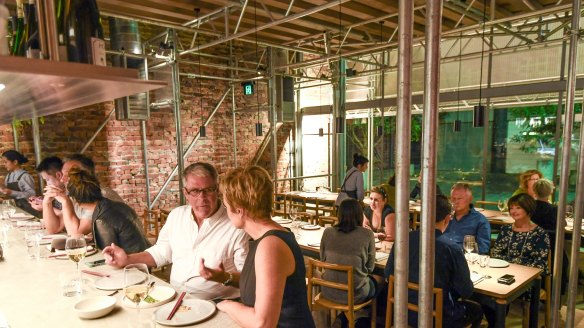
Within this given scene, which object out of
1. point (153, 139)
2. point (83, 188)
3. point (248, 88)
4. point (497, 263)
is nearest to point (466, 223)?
point (497, 263)

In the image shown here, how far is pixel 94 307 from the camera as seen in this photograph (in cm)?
164

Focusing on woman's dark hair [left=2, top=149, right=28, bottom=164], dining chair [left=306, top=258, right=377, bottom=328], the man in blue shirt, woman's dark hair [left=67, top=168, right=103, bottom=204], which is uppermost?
woman's dark hair [left=2, top=149, right=28, bottom=164]

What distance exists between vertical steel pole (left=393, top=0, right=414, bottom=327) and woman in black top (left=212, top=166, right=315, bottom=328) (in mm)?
593

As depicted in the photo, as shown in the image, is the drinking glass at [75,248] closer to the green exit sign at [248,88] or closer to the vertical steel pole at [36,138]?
the vertical steel pole at [36,138]

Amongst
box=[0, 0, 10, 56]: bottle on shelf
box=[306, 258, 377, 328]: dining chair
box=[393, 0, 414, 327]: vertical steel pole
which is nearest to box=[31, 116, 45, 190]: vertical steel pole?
box=[306, 258, 377, 328]: dining chair

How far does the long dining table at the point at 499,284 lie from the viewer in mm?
2594

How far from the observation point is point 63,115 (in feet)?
20.5

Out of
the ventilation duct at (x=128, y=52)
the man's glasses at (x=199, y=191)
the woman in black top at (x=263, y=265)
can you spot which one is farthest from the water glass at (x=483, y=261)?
the ventilation duct at (x=128, y=52)

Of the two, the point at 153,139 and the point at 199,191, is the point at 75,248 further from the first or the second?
the point at 153,139

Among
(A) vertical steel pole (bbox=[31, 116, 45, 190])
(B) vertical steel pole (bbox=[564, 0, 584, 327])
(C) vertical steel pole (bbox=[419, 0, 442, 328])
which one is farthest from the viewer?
(A) vertical steel pole (bbox=[31, 116, 45, 190])

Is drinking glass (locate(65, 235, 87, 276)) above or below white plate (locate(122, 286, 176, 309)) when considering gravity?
above

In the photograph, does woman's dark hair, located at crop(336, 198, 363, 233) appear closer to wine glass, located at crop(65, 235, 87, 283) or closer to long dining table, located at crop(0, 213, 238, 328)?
long dining table, located at crop(0, 213, 238, 328)

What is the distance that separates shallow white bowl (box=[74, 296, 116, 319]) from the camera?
1.59 metres

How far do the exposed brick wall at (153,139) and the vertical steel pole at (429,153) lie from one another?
21.7 feet
